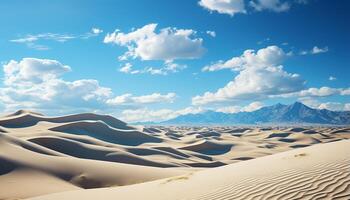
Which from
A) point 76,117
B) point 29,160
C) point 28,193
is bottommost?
point 28,193

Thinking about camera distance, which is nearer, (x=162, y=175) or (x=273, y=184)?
(x=273, y=184)

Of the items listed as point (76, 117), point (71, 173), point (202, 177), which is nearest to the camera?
point (202, 177)

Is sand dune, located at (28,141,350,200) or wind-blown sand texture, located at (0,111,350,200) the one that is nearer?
sand dune, located at (28,141,350,200)

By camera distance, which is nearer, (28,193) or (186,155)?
(28,193)

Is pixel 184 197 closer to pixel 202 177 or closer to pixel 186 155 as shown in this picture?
pixel 202 177

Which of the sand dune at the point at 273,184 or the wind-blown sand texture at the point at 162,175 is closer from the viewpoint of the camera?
the sand dune at the point at 273,184

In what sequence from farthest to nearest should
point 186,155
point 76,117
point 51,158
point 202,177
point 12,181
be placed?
point 76,117 < point 186,155 < point 51,158 < point 12,181 < point 202,177

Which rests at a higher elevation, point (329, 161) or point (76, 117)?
point (76, 117)

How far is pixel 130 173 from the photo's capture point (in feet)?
71.3

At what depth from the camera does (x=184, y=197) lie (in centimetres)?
927

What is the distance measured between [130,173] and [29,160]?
18.4ft

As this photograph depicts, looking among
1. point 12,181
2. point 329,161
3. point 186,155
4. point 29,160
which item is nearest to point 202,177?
point 329,161

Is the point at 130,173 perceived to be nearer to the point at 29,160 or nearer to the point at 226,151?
the point at 29,160

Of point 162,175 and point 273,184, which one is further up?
point 273,184
